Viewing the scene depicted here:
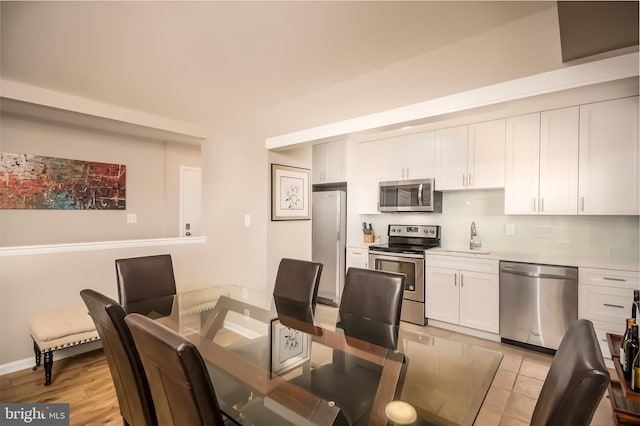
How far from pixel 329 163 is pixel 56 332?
354cm

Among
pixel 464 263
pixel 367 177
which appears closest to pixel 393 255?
pixel 464 263

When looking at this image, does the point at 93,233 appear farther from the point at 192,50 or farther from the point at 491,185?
the point at 491,185

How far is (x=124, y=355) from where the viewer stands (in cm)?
124

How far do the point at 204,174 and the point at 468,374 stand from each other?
321 centimetres

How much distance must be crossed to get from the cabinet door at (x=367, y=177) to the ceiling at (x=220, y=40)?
193cm

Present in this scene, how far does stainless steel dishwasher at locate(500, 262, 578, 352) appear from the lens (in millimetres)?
2844

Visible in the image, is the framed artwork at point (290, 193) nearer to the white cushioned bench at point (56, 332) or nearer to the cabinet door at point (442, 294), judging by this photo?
the cabinet door at point (442, 294)

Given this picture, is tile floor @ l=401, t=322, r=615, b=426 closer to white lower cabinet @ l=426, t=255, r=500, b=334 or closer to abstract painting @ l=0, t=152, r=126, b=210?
white lower cabinet @ l=426, t=255, r=500, b=334

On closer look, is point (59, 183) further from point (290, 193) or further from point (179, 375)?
point (179, 375)

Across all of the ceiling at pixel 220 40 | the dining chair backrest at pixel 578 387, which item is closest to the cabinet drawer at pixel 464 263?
the ceiling at pixel 220 40

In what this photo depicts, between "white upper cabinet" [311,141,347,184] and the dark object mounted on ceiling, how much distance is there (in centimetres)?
290

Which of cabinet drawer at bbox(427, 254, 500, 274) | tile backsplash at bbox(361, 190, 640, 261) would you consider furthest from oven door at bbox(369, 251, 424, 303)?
tile backsplash at bbox(361, 190, 640, 261)

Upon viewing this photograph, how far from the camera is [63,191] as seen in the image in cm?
352

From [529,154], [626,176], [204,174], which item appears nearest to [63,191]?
[204,174]
